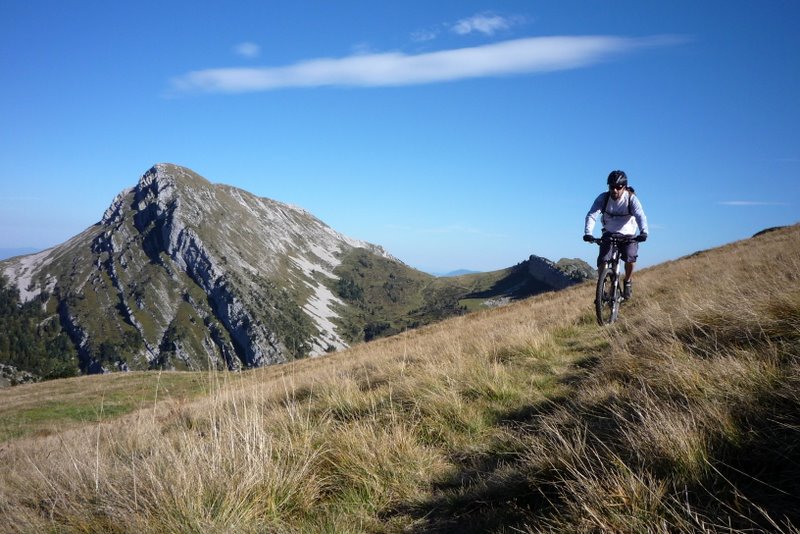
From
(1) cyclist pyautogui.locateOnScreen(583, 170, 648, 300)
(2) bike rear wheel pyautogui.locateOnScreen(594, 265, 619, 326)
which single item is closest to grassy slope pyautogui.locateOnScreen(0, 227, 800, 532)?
(2) bike rear wheel pyautogui.locateOnScreen(594, 265, 619, 326)

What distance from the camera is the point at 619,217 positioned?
9844 millimetres

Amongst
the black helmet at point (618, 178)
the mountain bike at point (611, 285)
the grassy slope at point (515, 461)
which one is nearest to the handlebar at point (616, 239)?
the mountain bike at point (611, 285)

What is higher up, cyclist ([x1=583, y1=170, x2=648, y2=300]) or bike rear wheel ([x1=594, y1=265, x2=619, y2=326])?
cyclist ([x1=583, y1=170, x2=648, y2=300])

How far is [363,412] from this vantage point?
5.84 m

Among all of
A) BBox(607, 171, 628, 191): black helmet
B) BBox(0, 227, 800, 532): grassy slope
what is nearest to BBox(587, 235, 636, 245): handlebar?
BBox(607, 171, 628, 191): black helmet

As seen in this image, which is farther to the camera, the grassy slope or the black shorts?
the black shorts

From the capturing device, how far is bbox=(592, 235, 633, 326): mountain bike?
384 inches

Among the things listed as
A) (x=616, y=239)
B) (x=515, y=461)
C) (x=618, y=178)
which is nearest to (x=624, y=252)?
(x=616, y=239)

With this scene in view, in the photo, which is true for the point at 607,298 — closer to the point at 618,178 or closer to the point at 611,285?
the point at 611,285

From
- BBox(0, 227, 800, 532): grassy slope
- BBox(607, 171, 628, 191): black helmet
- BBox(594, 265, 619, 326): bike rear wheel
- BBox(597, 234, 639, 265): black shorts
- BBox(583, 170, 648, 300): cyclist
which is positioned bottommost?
BBox(0, 227, 800, 532): grassy slope

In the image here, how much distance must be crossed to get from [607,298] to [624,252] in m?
1.14

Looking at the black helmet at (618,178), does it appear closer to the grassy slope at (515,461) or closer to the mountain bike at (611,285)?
the mountain bike at (611,285)

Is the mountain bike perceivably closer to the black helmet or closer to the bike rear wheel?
the bike rear wheel

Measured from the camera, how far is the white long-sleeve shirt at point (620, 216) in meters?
9.59
